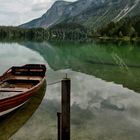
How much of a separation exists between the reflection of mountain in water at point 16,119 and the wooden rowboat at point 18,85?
70 cm

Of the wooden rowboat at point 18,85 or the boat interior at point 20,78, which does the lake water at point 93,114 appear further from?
the boat interior at point 20,78

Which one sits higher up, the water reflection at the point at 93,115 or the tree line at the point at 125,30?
the tree line at the point at 125,30

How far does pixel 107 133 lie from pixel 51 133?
369 cm

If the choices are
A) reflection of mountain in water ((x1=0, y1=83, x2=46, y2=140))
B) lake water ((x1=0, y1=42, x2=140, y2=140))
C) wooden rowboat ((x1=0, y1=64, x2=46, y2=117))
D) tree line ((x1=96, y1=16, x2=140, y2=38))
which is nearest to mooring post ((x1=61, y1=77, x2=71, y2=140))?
lake water ((x1=0, y1=42, x2=140, y2=140))

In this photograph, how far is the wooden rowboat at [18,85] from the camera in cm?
2342

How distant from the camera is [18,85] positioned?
109ft

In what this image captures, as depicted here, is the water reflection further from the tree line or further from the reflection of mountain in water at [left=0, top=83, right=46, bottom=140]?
the tree line

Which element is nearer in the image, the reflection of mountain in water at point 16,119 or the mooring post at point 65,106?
the mooring post at point 65,106

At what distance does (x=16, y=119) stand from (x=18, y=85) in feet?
29.1

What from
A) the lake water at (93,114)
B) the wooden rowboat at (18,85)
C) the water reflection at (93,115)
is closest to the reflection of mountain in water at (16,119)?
the lake water at (93,114)

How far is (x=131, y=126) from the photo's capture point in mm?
23062

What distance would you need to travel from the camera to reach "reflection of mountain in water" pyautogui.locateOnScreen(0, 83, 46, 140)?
71.4 ft

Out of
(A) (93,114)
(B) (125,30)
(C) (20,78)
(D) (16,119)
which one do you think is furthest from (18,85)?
(B) (125,30)

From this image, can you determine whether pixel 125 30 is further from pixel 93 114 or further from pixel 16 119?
pixel 16 119
